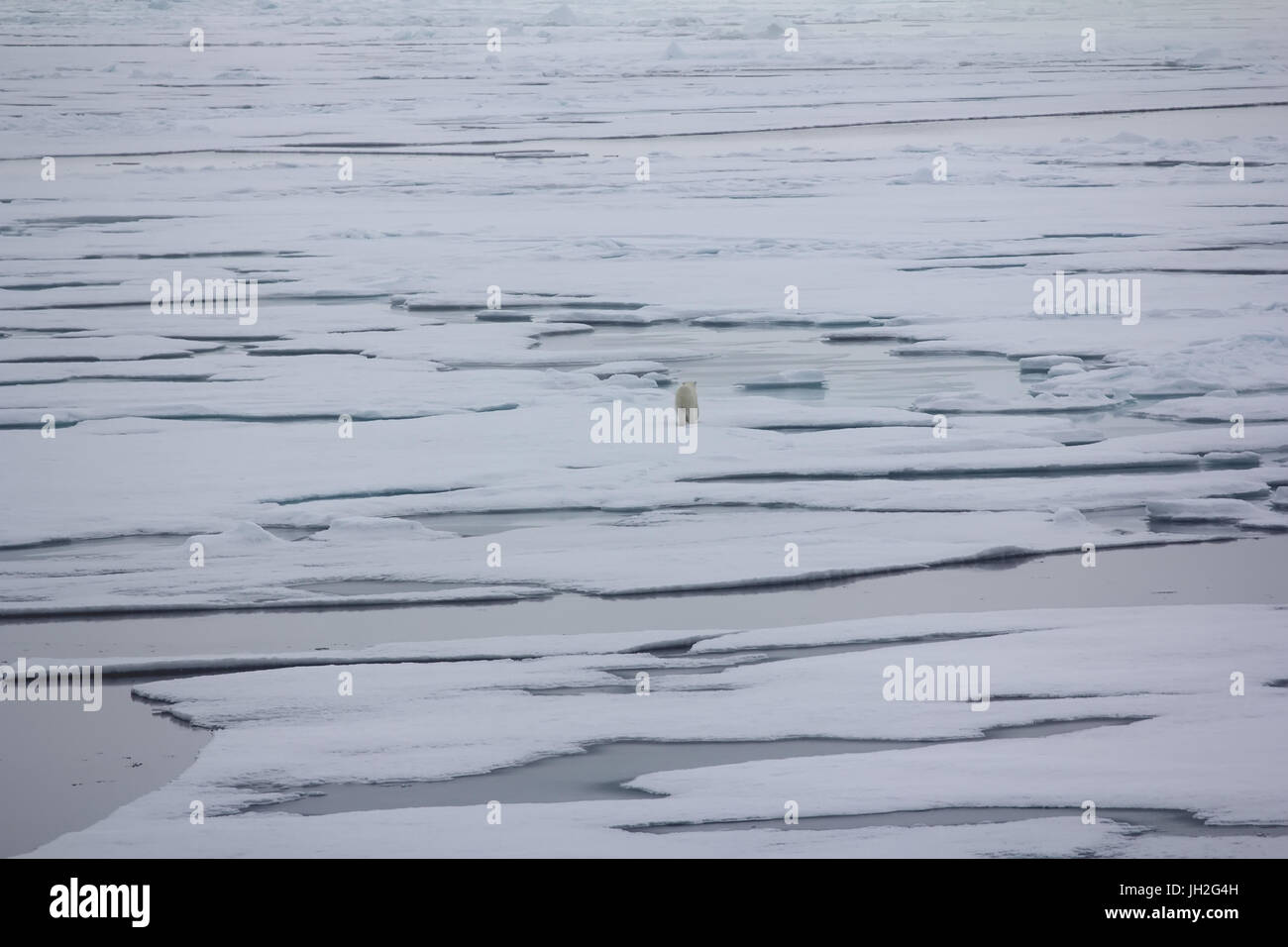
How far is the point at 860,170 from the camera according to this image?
677 inches

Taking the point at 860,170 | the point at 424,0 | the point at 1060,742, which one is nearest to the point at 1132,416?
the point at 1060,742

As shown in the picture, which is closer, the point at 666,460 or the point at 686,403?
the point at 666,460

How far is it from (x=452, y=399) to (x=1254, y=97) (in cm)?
2037

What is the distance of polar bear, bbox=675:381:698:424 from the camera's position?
22.0 feet

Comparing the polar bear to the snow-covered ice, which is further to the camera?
the polar bear

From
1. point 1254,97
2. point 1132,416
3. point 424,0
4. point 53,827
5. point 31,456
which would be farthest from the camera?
point 424,0

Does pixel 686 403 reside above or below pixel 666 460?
above

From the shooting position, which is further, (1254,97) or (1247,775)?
(1254,97)

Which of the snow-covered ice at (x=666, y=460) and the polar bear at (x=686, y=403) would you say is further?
the polar bear at (x=686, y=403)

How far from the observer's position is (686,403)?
22.1ft

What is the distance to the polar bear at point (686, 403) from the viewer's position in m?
6.70

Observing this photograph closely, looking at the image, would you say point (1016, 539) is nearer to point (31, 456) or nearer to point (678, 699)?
point (678, 699)
